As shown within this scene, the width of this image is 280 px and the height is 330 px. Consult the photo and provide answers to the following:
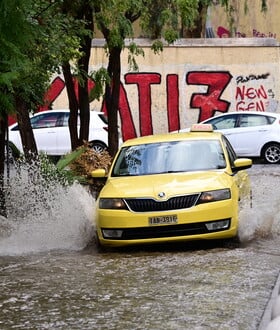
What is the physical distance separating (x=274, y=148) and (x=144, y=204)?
50.8 ft

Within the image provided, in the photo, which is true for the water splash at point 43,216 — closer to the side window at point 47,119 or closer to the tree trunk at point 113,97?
the tree trunk at point 113,97

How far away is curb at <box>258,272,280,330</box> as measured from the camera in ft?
21.2

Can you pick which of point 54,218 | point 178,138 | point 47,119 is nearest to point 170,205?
point 178,138

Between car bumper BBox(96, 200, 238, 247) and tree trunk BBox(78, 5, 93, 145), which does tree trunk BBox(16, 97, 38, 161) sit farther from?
car bumper BBox(96, 200, 238, 247)

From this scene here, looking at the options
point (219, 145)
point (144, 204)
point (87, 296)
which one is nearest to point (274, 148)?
point (219, 145)

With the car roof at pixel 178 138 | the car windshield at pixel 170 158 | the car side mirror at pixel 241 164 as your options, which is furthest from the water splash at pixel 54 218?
the car roof at pixel 178 138

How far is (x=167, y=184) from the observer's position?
12.2m

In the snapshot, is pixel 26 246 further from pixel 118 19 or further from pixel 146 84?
pixel 146 84

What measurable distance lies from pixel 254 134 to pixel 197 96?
561 cm

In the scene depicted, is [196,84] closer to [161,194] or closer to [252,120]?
[252,120]

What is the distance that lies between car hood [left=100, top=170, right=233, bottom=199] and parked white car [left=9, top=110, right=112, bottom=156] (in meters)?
14.6

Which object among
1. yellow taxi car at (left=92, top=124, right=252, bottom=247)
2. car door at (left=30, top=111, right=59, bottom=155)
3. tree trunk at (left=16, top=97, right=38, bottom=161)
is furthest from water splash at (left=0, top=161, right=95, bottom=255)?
car door at (left=30, top=111, right=59, bottom=155)

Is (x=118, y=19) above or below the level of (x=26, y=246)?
above

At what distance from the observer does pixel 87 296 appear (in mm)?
9188
